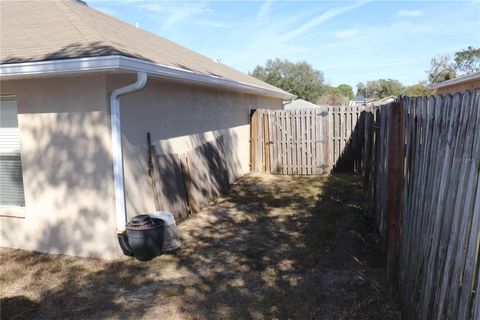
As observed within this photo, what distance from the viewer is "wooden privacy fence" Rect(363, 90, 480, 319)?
2133mm

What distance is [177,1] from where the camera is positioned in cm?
1259

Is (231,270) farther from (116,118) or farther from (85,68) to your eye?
(85,68)

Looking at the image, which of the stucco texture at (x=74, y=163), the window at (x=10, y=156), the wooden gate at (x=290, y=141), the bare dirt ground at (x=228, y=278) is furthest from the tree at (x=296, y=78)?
the window at (x=10, y=156)

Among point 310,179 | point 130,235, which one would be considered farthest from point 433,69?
point 130,235

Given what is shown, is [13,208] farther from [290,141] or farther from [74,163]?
[290,141]

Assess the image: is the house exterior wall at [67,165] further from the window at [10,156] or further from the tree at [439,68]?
the tree at [439,68]

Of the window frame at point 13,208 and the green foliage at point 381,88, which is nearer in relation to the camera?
the window frame at point 13,208

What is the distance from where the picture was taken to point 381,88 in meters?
77.2

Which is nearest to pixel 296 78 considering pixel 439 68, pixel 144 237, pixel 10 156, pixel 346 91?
pixel 439 68

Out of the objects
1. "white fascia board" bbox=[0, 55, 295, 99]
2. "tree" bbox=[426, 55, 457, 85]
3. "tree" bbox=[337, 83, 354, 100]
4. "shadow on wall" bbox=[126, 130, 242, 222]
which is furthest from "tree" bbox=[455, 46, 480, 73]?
"white fascia board" bbox=[0, 55, 295, 99]

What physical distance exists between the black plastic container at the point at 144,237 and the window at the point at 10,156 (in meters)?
2.04

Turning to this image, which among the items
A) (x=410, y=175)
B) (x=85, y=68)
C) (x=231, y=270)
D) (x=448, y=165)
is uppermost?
(x=85, y=68)

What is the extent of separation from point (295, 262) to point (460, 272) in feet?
10.6

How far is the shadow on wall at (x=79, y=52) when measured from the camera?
5.09 metres
